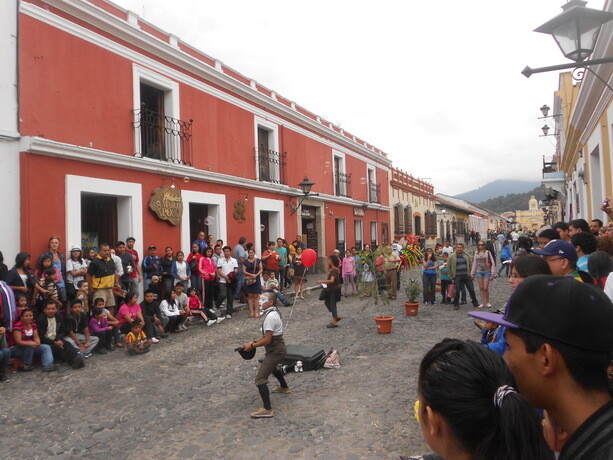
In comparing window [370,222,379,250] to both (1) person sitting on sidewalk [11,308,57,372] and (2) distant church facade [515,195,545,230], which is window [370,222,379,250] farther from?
(2) distant church facade [515,195,545,230]

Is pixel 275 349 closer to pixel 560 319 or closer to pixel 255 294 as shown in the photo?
pixel 560 319

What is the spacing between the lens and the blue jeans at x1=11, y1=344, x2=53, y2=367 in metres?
6.45

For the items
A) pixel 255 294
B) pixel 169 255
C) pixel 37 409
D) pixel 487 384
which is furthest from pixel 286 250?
pixel 487 384

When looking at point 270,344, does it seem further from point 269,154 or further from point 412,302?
point 269,154

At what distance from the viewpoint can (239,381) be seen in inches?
227

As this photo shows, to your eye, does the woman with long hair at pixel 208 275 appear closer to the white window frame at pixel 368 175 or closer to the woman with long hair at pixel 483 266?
the woman with long hair at pixel 483 266

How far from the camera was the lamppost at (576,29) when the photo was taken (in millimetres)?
3850

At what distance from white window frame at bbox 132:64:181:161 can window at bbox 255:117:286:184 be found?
3904 mm

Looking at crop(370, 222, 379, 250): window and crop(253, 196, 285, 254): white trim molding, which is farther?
crop(370, 222, 379, 250): window

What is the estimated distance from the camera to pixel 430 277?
11141 millimetres

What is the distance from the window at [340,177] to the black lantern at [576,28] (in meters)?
16.5

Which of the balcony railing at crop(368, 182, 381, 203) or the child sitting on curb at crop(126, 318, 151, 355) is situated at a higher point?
the balcony railing at crop(368, 182, 381, 203)

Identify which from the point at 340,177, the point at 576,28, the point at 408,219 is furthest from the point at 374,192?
the point at 576,28

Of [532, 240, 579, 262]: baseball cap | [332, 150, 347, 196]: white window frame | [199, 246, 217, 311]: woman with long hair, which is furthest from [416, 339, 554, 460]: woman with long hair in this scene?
[332, 150, 347, 196]: white window frame
